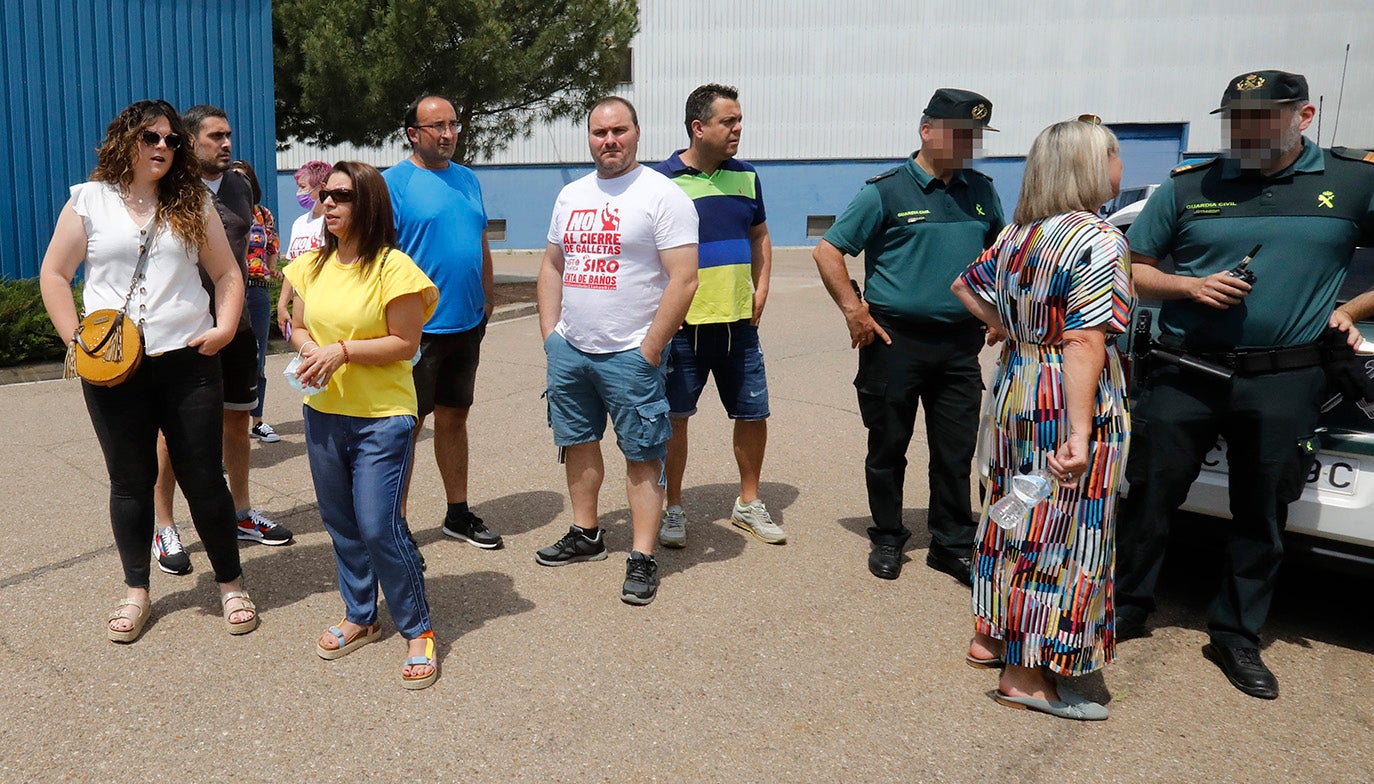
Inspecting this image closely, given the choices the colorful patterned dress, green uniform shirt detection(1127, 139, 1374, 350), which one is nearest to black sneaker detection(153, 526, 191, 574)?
the colorful patterned dress

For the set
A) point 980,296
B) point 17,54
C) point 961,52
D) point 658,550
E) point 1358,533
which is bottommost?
point 658,550

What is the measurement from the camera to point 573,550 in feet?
15.3

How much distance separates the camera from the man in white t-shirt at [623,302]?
162 inches

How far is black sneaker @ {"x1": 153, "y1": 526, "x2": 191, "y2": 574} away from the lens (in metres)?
4.39

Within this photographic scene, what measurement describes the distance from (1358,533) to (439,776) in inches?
116

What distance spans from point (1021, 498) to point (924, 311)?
4.14 feet

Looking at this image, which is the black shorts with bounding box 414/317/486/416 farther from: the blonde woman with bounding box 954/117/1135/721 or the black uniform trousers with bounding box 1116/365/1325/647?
the black uniform trousers with bounding box 1116/365/1325/647

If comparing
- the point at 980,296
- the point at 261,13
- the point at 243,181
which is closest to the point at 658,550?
the point at 980,296

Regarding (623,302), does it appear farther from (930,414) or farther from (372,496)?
(930,414)

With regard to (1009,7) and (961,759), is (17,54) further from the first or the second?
(1009,7)

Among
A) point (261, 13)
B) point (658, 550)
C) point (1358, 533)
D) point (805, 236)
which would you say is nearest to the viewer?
point (1358, 533)

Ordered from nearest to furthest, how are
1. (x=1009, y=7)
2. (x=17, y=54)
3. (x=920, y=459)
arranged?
(x=920, y=459), (x=17, y=54), (x=1009, y=7)

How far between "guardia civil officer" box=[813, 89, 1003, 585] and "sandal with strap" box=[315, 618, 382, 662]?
201cm

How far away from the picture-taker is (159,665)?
361 cm
